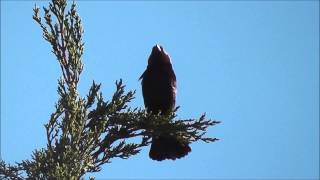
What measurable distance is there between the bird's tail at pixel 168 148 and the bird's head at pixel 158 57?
1.34 meters

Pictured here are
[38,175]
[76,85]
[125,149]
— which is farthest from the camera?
[125,149]

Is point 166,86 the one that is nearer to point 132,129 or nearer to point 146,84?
point 146,84

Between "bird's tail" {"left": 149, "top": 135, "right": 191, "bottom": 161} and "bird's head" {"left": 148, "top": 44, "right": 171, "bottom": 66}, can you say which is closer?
"bird's tail" {"left": 149, "top": 135, "right": 191, "bottom": 161}

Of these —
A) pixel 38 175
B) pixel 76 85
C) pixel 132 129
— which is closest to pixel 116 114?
pixel 132 129

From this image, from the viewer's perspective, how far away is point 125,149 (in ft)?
18.4

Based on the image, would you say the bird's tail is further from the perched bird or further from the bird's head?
the bird's head

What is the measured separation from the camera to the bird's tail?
21.0ft

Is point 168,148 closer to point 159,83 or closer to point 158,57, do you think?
point 159,83

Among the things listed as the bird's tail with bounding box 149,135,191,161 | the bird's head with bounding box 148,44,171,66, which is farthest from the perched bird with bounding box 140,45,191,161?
the bird's tail with bounding box 149,135,191,161

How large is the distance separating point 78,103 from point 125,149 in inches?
34.9

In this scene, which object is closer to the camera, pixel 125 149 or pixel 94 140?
pixel 94 140

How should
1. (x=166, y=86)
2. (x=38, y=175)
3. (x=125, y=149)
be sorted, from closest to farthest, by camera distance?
1. (x=38, y=175)
2. (x=125, y=149)
3. (x=166, y=86)

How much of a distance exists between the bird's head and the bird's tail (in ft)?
4.41

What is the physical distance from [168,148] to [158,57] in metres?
1.51
